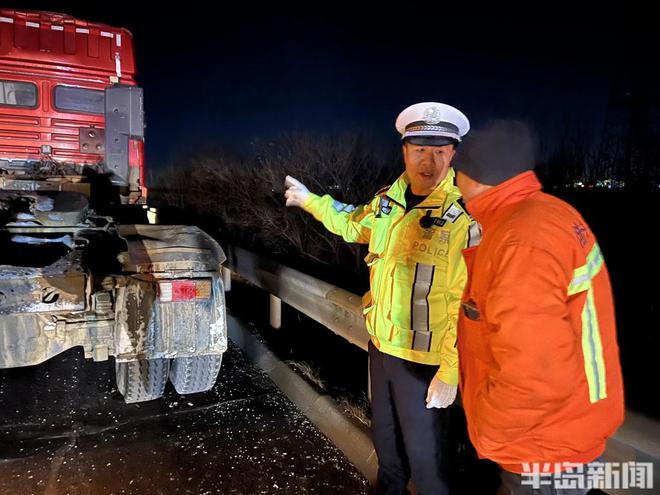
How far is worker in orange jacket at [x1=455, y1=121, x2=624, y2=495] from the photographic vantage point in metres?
1.50

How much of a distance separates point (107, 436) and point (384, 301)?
2331mm

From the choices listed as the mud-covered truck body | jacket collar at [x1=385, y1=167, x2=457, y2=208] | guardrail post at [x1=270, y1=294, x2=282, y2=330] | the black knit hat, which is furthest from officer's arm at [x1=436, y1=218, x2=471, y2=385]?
guardrail post at [x1=270, y1=294, x2=282, y2=330]

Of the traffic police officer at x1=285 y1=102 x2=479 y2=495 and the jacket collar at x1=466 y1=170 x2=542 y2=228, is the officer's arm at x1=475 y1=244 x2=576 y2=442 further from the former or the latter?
the traffic police officer at x1=285 y1=102 x2=479 y2=495

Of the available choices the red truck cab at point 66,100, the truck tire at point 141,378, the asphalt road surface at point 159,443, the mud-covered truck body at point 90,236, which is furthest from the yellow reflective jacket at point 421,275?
the red truck cab at point 66,100

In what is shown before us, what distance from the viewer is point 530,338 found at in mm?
1490

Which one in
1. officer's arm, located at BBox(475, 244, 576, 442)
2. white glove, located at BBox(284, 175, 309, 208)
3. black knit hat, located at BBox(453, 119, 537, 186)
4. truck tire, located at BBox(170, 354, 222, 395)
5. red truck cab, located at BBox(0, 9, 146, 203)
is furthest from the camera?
red truck cab, located at BBox(0, 9, 146, 203)

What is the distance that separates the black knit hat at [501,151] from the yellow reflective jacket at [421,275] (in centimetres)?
60

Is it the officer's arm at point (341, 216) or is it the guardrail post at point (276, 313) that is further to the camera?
the guardrail post at point (276, 313)

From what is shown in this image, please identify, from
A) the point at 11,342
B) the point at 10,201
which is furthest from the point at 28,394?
the point at 10,201

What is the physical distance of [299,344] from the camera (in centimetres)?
598

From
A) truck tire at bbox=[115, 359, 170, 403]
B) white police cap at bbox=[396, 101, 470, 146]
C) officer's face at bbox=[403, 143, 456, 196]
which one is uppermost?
white police cap at bbox=[396, 101, 470, 146]

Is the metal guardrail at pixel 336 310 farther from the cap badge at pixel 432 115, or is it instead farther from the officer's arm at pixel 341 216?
the cap badge at pixel 432 115

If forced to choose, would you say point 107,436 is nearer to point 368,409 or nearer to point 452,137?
point 368,409

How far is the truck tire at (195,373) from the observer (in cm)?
402
